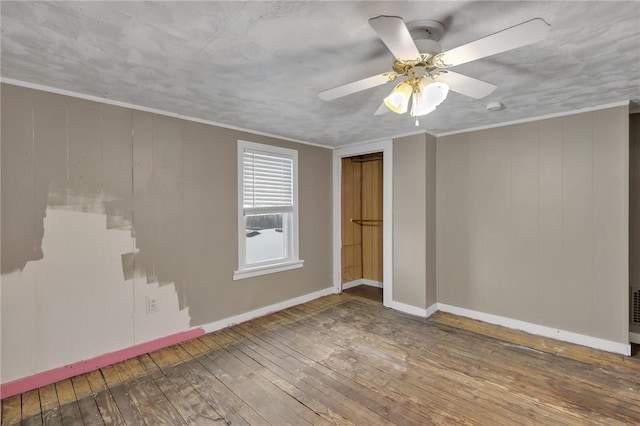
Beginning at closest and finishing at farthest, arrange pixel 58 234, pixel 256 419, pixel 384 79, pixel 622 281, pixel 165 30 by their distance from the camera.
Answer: pixel 165 30, pixel 384 79, pixel 256 419, pixel 58 234, pixel 622 281

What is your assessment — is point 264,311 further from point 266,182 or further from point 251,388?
point 266,182

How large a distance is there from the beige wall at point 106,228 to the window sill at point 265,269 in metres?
0.09

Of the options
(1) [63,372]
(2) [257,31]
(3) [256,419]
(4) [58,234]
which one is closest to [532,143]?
(2) [257,31]

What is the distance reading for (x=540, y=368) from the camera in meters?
2.54

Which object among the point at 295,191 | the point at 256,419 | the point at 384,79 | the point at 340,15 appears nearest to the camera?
the point at 340,15

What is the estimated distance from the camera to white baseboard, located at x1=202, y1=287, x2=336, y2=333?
3305 millimetres

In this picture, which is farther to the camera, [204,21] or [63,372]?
[63,372]

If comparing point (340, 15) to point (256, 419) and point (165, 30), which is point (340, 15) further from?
point (256, 419)

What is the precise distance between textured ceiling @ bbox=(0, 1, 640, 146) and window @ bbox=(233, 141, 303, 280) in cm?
91

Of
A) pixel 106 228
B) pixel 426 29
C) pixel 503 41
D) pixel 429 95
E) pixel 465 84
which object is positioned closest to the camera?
pixel 503 41

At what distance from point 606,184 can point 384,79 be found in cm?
256

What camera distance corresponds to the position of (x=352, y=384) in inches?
92.0

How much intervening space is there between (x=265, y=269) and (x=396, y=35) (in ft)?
9.99

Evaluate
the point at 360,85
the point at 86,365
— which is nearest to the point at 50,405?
the point at 86,365
